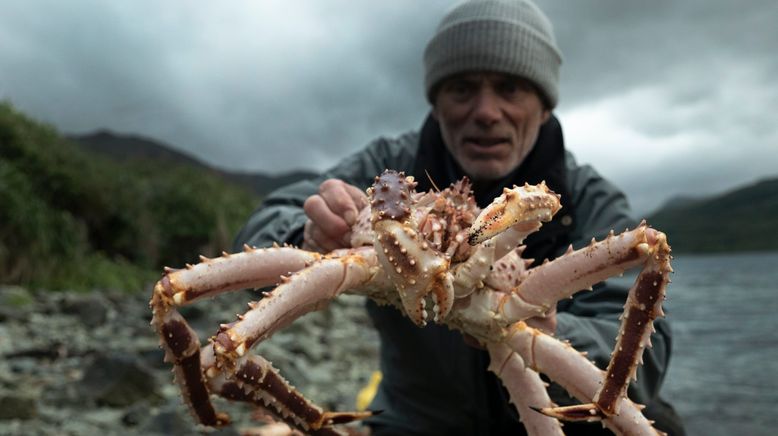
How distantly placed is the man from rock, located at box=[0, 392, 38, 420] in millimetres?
3139

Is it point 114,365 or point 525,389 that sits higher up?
point 114,365

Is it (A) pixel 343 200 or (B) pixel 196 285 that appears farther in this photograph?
(A) pixel 343 200

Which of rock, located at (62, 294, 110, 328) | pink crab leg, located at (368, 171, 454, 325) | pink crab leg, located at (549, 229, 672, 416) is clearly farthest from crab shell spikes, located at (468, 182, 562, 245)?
rock, located at (62, 294, 110, 328)

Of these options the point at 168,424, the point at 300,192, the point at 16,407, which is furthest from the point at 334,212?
the point at 16,407

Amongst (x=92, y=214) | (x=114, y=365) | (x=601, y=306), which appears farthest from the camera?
(x=92, y=214)

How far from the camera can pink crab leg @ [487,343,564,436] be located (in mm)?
2369

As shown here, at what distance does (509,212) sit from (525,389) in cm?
83

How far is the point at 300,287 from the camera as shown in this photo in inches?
80.7

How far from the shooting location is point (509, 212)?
1.90 metres

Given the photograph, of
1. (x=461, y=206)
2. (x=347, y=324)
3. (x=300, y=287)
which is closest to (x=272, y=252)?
(x=300, y=287)

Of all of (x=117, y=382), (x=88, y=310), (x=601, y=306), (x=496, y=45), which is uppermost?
(x=88, y=310)

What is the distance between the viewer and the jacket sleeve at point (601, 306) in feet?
9.95

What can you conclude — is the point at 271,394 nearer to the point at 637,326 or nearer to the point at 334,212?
the point at 334,212

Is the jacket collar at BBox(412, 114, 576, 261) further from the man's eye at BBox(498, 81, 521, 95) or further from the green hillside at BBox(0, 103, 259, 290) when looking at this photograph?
the green hillside at BBox(0, 103, 259, 290)
